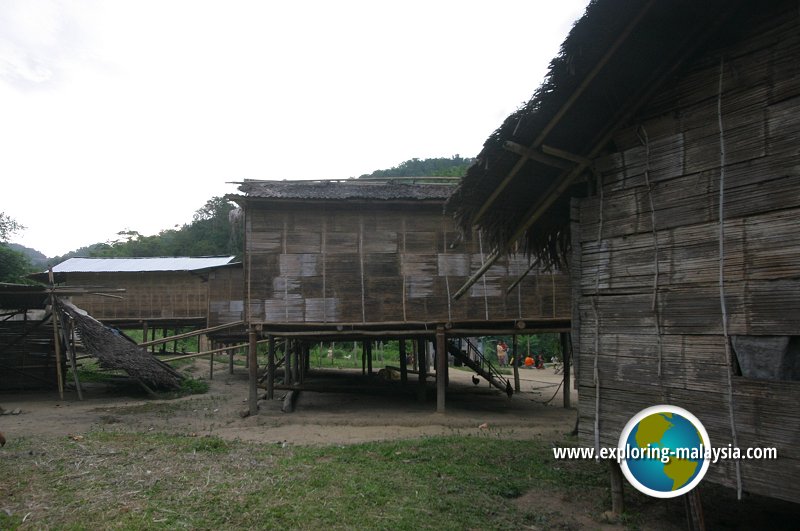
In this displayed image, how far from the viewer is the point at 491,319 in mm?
12469

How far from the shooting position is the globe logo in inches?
154

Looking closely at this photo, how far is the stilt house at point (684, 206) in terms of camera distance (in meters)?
3.63

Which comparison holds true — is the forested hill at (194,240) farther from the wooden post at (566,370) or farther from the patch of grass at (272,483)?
the patch of grass at (272,483)

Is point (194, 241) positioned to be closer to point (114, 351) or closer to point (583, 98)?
point (114, 351)

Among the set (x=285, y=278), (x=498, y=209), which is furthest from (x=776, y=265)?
(x=285, y=278)

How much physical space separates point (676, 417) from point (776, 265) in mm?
1420

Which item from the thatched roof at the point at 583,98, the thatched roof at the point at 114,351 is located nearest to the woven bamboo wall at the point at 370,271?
the thatched roof at the point at 114,351

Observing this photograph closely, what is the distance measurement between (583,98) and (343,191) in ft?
27.1

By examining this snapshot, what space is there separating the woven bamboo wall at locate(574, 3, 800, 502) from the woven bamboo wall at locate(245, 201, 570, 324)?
747 centimetres

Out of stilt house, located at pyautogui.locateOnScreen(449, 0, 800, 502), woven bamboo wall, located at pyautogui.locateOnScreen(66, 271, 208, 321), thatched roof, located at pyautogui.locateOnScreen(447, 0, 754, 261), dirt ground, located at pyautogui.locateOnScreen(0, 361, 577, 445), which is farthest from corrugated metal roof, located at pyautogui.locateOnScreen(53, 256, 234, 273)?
stilt house, located at pyautogui.locateOnScreen(449, 0, 800, 502)

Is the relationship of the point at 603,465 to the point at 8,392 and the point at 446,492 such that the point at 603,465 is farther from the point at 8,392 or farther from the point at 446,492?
the point at 8,392

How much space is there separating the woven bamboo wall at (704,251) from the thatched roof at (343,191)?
24.5 feet

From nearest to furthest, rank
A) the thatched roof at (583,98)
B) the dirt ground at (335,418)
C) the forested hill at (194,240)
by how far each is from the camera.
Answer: the thatched roof at (583,98) < the dirt ground at (335,418) < the forested hill at (194,240)

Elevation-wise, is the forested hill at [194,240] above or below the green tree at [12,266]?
above
